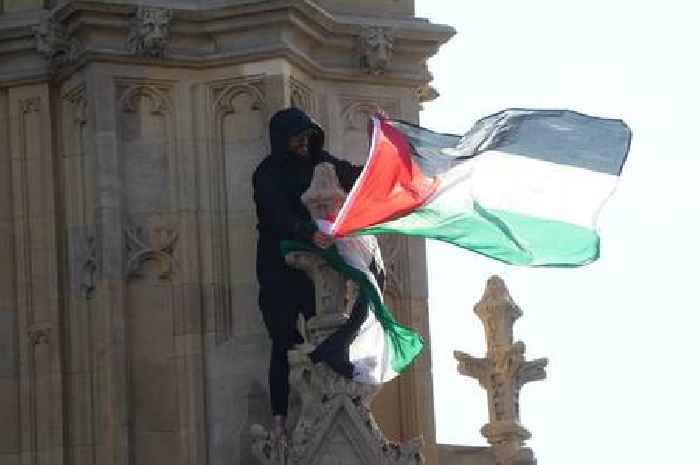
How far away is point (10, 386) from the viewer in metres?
31.8

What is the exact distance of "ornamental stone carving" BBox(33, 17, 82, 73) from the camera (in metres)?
32.0

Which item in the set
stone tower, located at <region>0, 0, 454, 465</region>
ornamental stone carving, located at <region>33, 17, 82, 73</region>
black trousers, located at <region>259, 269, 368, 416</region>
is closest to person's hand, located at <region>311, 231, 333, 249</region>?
black trousers, located at <region>259, 269, 368, 416</region>

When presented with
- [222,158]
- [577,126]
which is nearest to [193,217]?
[222,158]

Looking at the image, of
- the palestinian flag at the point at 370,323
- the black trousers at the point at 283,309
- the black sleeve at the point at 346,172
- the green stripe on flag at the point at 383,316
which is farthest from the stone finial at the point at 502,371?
the black trousers at the point at 283,309

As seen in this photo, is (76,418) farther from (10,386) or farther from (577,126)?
(577,126)

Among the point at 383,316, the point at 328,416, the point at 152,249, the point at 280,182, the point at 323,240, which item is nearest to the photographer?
the point at 328,416

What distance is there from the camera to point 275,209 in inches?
1221

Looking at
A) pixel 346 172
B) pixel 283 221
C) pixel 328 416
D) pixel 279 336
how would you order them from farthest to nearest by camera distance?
1. pixel 346 172
2. pixel 279 336
3. pixel 283 221
4. pixel 328 416

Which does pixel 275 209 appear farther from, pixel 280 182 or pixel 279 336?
pixel 279 336

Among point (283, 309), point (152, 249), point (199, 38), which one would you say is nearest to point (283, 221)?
point (283, 309)

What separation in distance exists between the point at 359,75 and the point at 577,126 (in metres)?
2.39

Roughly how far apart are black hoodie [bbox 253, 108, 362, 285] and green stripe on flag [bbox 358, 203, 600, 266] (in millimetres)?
961

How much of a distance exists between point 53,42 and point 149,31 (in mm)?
893

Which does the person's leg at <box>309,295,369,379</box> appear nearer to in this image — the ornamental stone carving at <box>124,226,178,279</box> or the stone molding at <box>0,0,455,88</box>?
the ornamental stone carving at <box>124,226,178,279</box>
